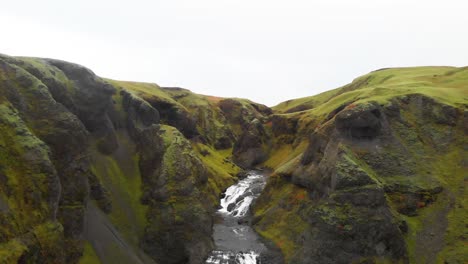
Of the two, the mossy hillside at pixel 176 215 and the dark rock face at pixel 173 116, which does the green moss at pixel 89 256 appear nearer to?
the mossy hillside at pixel 176 215

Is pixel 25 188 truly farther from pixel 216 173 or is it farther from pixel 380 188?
pixel 216 173

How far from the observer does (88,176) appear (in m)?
61.9

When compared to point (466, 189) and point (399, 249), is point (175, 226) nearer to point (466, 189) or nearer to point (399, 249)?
point (399, 249)

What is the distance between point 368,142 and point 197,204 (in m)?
36.4

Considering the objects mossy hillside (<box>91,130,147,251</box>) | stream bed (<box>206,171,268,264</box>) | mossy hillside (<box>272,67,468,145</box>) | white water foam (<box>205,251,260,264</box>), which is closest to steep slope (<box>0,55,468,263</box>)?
mossy hillside (<box>91,130,147,251</box>)


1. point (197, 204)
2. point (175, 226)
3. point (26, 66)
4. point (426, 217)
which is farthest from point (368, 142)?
point (26, 66)

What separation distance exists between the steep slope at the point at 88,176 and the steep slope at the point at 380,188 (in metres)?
18.8

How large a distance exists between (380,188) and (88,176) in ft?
167

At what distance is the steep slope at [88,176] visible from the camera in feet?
143

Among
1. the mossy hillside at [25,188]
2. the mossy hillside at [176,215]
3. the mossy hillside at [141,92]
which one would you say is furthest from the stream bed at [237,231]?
the mossy hillside at [141,92]

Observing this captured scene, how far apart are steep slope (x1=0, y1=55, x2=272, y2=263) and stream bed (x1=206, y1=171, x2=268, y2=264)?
12.1ft

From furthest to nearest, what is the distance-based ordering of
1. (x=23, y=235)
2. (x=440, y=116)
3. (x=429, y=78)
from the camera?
(x=429, y=78)
(x=440, y=116)
(x=23, y=235)

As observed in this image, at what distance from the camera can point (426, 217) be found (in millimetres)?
59688

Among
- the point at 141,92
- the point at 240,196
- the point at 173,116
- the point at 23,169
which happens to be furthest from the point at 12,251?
the point at 173,116
